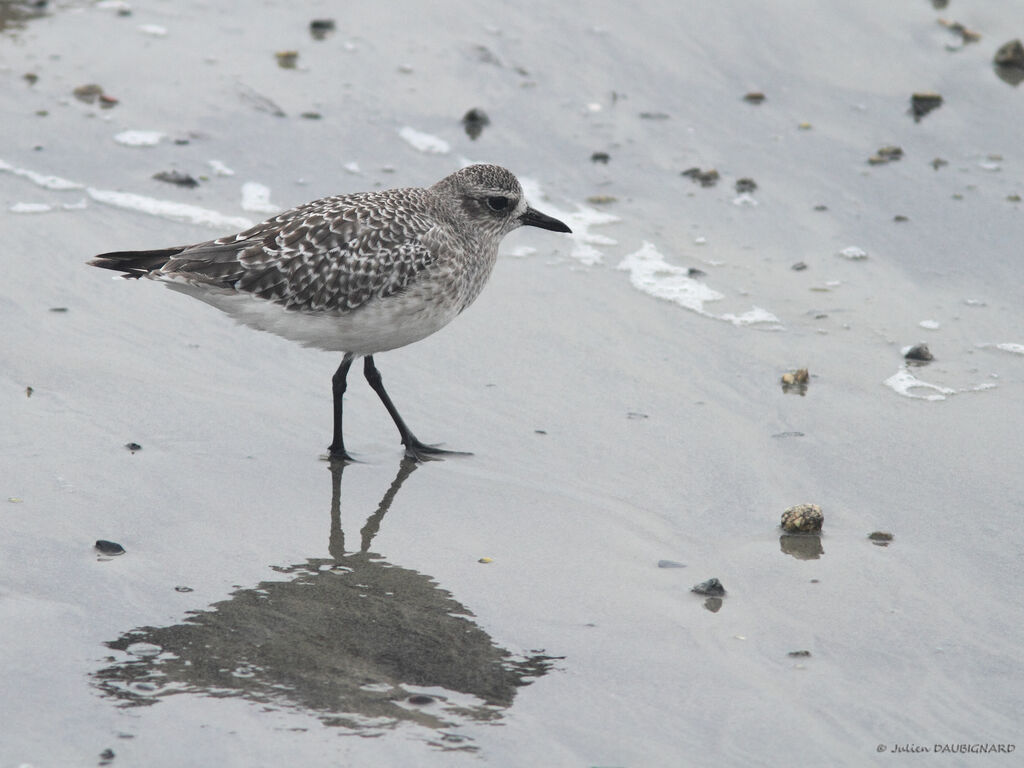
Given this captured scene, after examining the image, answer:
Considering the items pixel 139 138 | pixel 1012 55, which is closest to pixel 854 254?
pixel 1012 55

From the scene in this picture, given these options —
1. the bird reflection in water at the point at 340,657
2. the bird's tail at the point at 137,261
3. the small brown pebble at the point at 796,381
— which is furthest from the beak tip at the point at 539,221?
the bird reflection in water at the point at 340,657

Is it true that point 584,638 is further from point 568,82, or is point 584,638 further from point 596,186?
point 568,82

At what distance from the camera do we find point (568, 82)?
10.9m

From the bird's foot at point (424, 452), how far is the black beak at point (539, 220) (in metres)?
1.53

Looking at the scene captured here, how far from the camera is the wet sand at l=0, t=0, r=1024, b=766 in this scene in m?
4.25

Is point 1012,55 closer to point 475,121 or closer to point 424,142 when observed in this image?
point 475,121

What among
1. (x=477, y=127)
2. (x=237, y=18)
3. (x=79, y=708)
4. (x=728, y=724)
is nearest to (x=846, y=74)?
(x=477, y=127)

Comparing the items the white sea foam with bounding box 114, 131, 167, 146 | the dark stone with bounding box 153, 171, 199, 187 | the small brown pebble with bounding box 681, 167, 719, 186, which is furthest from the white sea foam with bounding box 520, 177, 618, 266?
the white sea foam with bounding box 114, 131, 167, 146

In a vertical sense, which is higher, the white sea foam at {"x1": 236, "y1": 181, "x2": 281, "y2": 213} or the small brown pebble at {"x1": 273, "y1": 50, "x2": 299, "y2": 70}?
the small brown pebble at {"x1": 273, "y1": 50, "x2": 299, "y2": 70}

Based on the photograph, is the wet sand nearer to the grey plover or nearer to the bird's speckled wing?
the grey plover

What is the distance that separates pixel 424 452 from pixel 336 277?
996mm

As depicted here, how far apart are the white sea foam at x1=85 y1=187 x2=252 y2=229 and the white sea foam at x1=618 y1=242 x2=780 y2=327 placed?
2700mm

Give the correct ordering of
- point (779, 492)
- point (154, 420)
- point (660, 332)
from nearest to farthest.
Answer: point (779, 492)
point (154, 420)
point (660, 332)

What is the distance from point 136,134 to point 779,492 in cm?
623
